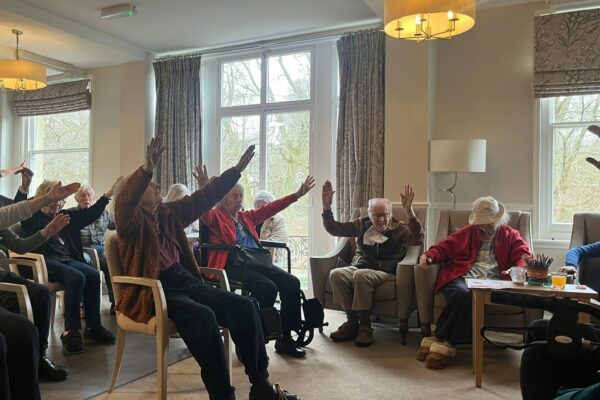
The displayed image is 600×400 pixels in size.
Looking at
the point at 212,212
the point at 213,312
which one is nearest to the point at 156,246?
the point at 213,312

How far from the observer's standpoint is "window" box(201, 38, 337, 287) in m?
5.04

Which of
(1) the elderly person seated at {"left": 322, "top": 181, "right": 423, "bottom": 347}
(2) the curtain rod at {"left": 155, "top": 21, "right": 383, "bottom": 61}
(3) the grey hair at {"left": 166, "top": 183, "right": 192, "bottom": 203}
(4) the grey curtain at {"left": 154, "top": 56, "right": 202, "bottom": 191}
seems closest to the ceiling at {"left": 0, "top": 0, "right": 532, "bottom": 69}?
(2) the curtain rod at {"left": 155, "top": 21, "right": 383, "bottom": 61}

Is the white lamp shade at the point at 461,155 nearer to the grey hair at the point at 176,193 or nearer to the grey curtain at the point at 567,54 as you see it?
the grey curtain at the point at 567,54

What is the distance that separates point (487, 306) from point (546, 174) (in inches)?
63.7

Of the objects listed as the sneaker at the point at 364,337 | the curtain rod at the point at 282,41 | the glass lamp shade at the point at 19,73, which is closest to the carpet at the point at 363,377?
the sneaker at the point at 364,337

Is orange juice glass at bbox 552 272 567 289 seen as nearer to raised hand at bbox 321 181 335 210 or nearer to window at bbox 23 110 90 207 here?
raised hand at bbox 321 181 335 210

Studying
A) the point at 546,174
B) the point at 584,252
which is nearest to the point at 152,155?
the point at 584,252

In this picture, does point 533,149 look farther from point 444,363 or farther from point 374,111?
point 444,363

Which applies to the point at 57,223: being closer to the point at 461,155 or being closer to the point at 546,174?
the point at 461,155

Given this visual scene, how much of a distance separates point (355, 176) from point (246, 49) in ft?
6.21

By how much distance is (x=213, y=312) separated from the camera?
2.36 metres

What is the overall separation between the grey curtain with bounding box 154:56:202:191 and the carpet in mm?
2691

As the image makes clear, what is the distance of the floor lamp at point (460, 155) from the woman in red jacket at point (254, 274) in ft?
5.12

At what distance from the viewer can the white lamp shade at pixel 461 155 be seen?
3.95 m
